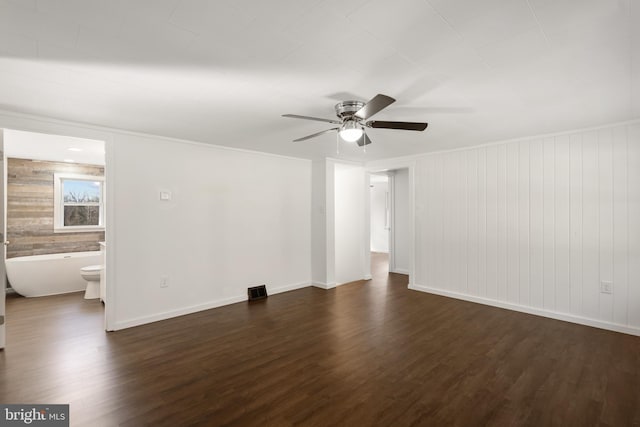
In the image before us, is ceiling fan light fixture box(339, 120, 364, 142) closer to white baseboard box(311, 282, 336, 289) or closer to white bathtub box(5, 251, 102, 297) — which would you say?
white baseboard box(311, 282, 336, 289)

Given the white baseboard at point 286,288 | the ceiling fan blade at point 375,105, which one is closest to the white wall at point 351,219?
the white baseboard at point 286,288

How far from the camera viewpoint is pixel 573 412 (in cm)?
199

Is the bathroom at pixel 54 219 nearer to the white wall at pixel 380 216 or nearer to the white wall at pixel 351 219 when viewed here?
the white wall at pixel 351 219

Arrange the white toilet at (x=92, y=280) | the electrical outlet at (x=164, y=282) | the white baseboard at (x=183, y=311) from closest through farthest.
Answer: the white baseboard at (x=183, y=311), the electrical outlet at (x=164, y=282), the white toilet at (x=92, y=280)

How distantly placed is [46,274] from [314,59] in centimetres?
557

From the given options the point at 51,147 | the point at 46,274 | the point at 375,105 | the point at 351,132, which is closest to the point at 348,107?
the point at 351,132

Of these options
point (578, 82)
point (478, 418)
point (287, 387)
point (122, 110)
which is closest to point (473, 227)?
point (578, 82)

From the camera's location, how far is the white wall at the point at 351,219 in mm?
5789

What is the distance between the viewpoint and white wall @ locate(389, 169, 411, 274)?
6547 millimetres

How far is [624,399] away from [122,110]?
4640 mm

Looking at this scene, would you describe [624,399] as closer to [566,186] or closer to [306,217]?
[566,186]

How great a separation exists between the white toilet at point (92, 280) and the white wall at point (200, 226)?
1626mm

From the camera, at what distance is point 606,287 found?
11.2ft

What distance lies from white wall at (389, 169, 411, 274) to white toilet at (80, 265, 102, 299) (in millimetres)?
5399
